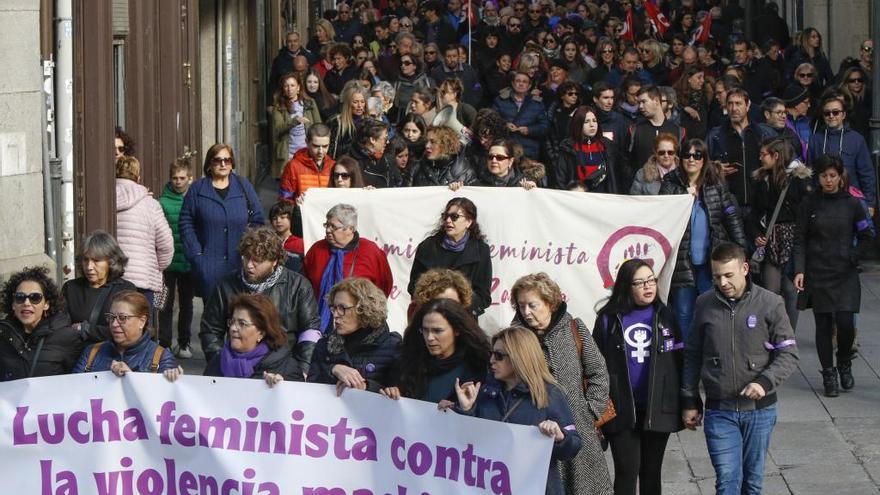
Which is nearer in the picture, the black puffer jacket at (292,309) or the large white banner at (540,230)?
the black puffer jacket at (292,309)

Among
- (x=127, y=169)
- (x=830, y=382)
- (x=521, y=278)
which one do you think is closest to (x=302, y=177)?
(x=127, y=169)

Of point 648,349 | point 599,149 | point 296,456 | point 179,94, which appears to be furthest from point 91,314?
point 179,94

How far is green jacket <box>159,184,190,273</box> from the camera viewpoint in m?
14.0

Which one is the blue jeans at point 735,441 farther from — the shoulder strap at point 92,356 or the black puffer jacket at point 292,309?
the shoulder strap at point 92,356

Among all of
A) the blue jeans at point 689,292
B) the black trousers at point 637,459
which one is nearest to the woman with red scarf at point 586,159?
the blue jeans at point 689,292

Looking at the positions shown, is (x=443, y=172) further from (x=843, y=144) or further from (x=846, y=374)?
(x=843, y=144)

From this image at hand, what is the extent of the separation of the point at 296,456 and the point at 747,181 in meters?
7.10

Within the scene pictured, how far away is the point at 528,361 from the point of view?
815cm

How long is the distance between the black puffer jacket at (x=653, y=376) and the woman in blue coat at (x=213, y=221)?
14.2ft

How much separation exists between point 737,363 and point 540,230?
400 centimetres

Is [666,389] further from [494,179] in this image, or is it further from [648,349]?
[494,179]

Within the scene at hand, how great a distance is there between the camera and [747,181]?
14984 mm

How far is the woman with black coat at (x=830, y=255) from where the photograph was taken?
42.5 feet

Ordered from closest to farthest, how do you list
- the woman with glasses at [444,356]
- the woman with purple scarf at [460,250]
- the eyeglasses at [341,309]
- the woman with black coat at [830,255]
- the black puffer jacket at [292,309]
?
the woman with glasses at [444,356] → the eyeglasses at [341,309] → the black puffer jacket at [292,309] → the woman with purple scarf at [460,250] → the woman with black coat at [830,255]
